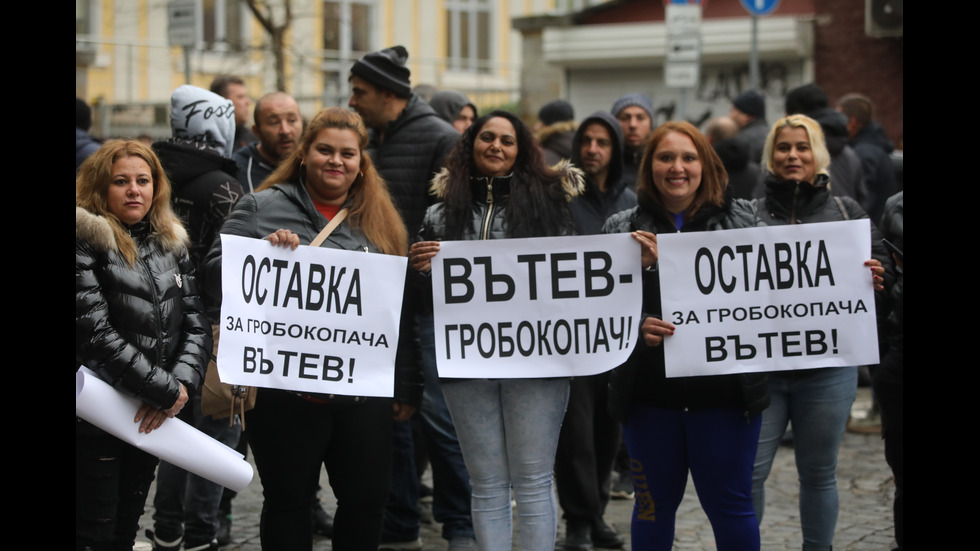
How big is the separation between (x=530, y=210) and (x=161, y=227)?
1469 millimetres

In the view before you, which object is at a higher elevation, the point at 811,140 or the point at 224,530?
the point at 811,140

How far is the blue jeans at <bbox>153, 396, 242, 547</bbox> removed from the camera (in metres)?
5.43

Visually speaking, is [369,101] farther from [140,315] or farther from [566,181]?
[140,315]

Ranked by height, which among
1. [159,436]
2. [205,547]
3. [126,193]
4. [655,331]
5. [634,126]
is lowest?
[205,547]

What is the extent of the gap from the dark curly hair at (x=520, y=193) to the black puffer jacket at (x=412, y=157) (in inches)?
34.4

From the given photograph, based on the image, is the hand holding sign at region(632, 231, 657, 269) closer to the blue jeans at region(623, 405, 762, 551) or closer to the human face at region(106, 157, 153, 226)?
the blue jeans at region(623, 405, 762, 551)

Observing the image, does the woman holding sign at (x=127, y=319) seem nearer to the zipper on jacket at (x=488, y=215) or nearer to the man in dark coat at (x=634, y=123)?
the zipper on jacket at (x=488, y=215)

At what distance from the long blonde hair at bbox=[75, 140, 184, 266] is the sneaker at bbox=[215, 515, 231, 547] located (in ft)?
6.76

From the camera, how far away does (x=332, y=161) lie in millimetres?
4695

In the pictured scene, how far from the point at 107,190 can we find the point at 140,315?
0.51 metres

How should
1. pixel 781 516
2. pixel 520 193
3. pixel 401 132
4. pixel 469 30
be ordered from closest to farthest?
pixel 520 193 < pixel 401 132 < pixel 781 516 < pixel 469 30

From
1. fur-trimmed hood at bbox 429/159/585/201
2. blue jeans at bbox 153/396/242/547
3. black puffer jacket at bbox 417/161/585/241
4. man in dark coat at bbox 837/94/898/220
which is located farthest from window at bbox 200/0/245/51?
black puffer jacket at bbox 417/161/585/241

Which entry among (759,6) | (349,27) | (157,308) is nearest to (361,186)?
(157,308)

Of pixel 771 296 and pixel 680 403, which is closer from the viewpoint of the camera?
pixel 680 403
